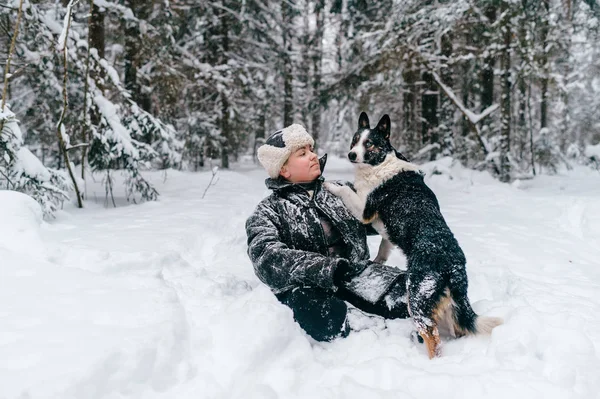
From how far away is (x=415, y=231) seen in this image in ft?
8.80

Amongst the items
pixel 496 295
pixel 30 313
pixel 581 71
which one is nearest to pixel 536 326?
pixel 496 295

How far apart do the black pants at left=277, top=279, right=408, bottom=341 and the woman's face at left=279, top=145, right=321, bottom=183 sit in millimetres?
877

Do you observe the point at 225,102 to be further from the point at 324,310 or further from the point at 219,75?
the point at 324,310

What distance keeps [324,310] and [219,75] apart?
1222 centimetres

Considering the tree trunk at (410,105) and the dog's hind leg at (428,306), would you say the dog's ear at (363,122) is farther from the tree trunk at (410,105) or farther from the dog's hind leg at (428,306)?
the tree trunk at (410,105)

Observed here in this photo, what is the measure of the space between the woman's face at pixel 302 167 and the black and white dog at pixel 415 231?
20cm

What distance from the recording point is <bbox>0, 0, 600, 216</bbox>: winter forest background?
6.50m

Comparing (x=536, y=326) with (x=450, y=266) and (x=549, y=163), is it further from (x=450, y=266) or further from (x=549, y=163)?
(x=549, y=163)

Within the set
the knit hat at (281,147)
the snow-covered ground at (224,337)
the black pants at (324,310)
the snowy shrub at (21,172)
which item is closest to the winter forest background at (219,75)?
the snowy shrub at (21,172)

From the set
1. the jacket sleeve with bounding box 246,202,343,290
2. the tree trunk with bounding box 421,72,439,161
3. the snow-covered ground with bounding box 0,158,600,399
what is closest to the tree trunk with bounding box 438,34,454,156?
the tree trunk with bounding box 421,72,439,161

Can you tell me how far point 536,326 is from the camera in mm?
2324

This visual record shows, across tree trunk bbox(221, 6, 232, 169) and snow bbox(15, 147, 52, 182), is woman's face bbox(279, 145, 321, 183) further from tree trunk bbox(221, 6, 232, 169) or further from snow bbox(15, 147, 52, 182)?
tree trunk bbox(221, 6, 232, 169)

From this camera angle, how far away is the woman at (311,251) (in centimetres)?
255

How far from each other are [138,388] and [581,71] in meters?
29.6
